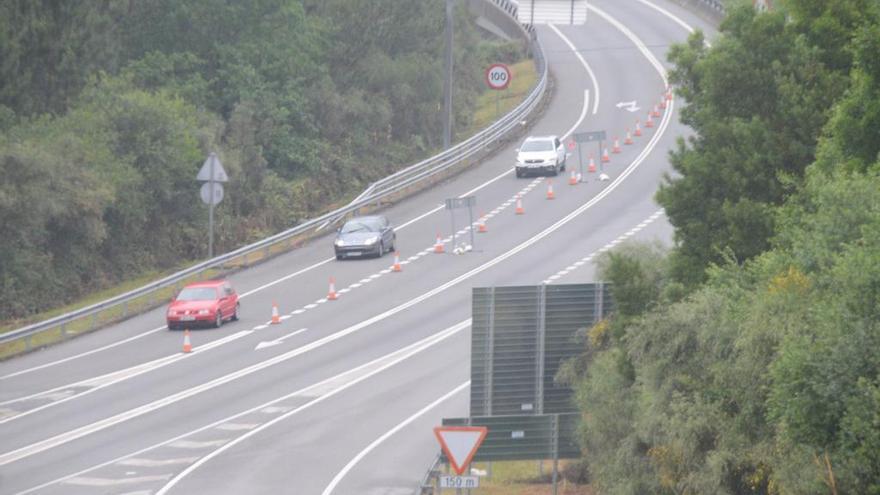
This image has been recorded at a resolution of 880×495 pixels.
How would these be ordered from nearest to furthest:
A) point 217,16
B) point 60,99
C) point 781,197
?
point 781,197, point 60,99, point 217,16

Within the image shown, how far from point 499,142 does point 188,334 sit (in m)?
28.5

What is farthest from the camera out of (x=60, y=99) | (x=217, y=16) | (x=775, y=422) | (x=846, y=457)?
(x=217, y=16)

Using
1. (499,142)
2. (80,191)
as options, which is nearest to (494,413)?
(80,191)

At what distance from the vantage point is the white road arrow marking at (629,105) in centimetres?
6881

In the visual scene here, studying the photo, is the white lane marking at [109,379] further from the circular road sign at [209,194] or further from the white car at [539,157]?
the white car at [539,157]

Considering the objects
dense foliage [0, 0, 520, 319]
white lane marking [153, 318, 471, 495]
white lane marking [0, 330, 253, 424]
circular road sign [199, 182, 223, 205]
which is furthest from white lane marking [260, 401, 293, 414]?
dense foliage [0, 0, 520, 319]

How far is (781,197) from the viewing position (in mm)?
22844

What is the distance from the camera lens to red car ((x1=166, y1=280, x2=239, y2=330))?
38.7 metres

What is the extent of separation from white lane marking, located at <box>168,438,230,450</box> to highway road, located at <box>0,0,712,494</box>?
38 mm

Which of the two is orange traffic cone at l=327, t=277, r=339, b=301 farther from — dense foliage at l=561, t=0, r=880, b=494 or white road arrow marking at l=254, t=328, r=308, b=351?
dense foliage at l=561, t=0, r=880, b=494

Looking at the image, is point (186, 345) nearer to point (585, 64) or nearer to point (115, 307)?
point (115, 307)

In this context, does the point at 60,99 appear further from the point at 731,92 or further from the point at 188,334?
the point at 731,92

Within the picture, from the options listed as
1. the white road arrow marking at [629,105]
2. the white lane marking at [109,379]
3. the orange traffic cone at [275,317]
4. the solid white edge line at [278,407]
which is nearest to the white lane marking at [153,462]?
the solid white edge line at [278,407]

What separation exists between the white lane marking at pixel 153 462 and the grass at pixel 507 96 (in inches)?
1596
